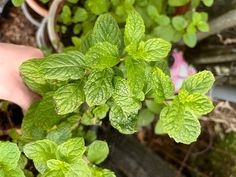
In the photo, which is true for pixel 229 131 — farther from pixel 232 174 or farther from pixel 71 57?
pixel 71 57

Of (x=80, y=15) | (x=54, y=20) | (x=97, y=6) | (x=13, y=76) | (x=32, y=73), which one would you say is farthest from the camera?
(x=54, y=20)

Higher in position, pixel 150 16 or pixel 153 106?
pixel 150 16

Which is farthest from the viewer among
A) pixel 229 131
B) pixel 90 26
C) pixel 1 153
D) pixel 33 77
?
pixel 229 131

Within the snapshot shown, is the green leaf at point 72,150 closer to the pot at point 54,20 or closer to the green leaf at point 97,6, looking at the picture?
the green leaf at point 97,6

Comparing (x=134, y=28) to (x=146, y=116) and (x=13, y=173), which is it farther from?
(x=146, y=116)

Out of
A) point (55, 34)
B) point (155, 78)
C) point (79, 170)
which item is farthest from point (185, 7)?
point (79, 170)

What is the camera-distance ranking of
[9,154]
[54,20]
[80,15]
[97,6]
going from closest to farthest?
[9,154] → [97,6] → [80,15] → [54,20]

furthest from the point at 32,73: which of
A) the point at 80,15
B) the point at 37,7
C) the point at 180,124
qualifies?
the point at 37,7
